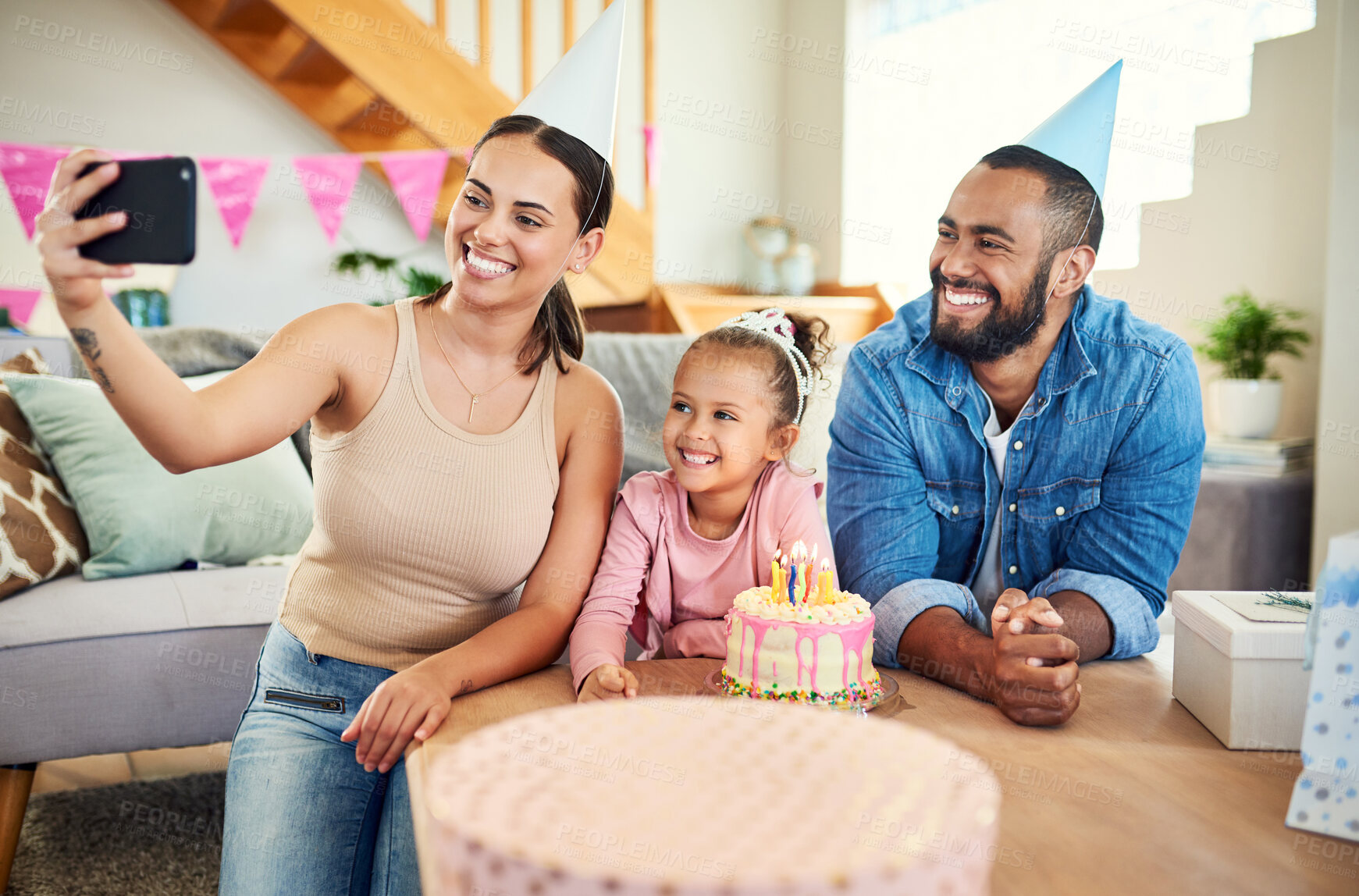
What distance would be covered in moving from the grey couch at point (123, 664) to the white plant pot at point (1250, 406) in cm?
247

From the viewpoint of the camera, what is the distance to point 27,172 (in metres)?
3.45

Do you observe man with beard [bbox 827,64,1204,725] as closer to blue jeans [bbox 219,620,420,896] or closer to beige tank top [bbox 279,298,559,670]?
beige tank top [bbox 279,298,559,670]

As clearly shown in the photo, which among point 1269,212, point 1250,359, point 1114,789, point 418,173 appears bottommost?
point 1114,789

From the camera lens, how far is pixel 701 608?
1207mm

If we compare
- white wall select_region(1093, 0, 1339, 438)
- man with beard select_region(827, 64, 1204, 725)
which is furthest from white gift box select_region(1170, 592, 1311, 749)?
white wall select_region(1093, 0, 1339, 438)

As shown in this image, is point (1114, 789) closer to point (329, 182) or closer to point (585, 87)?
point (585, 87)

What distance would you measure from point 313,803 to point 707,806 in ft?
2.67

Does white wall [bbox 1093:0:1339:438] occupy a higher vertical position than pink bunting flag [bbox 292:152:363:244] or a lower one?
lower

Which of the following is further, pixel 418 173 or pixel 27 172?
pixel 418 173

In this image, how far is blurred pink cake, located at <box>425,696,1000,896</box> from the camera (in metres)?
0.36

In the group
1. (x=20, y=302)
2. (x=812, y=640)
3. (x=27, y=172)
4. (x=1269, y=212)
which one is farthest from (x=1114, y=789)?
(x=20, y=302)

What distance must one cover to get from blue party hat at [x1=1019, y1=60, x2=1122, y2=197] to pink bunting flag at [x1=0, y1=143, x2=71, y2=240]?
3.42 metres

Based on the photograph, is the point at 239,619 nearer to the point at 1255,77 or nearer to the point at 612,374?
the point at 612,374

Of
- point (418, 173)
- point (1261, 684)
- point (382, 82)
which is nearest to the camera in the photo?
point (1261, 684)
